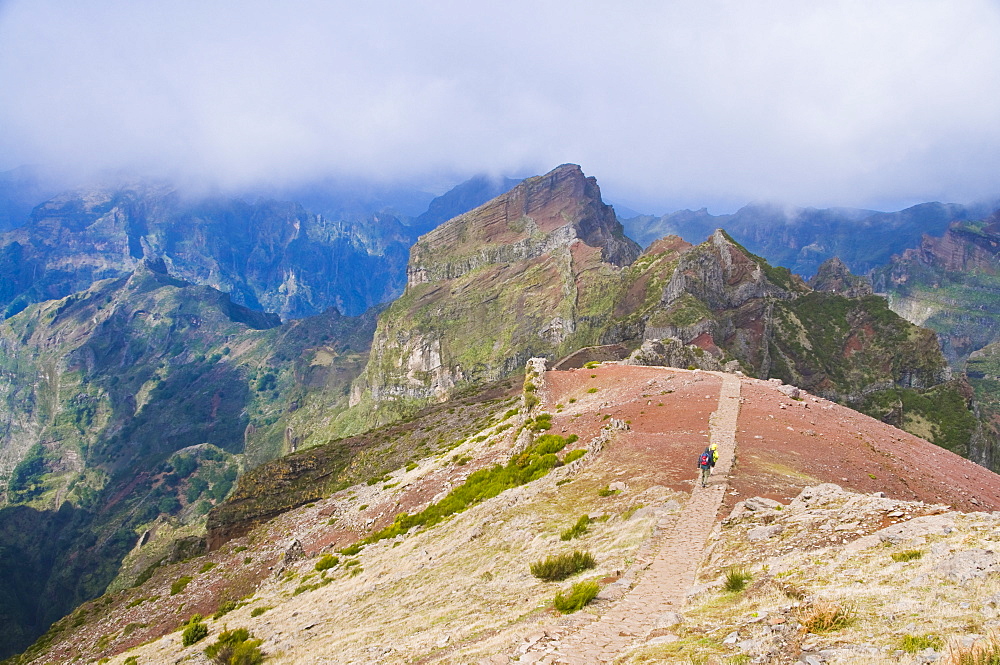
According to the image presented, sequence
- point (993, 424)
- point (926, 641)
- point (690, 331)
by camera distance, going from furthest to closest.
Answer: point (993, 424), point (690, 331), point (926, 641)

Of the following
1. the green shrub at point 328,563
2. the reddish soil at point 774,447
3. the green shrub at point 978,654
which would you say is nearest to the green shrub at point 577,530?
the reddish soil at point 774,447

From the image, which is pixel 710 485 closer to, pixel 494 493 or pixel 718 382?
pixel 494 493

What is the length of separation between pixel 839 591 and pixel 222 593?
4577 cm

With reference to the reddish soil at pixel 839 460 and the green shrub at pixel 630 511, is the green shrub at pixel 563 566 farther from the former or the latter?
the reddish soil at pixel 839 460

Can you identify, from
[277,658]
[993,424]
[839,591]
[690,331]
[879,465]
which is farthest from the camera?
[993,424]

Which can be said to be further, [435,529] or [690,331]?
[690,331]

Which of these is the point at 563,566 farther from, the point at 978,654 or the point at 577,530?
the point at 978,654

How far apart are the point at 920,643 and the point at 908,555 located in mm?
5613

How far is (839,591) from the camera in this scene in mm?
11672

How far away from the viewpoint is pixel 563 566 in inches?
723

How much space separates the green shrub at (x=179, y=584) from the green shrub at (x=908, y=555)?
2060 inches

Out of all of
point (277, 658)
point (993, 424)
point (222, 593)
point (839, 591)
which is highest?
point (839, 591)

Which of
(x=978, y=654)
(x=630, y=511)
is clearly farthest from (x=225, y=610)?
(x=978, y=654)

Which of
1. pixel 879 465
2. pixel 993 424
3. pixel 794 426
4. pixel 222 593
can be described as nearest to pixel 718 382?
pixel 794 426
